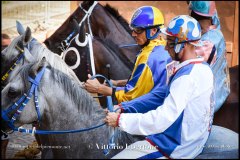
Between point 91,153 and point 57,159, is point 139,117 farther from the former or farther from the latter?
point 57,159

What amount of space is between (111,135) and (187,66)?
2.98 ft

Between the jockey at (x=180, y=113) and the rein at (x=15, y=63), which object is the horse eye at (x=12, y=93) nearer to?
the jockey at (x=180, y=113)

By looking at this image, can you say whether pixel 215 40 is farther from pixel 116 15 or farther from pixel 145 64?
pixel 116 15

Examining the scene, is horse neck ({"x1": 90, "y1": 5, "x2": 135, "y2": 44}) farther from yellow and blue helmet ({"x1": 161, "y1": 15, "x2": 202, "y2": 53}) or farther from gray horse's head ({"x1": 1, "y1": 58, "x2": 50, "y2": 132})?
yellow and blue helmet ({"x1": 161, "y1": 15, "x2": 202, "y2": 53})

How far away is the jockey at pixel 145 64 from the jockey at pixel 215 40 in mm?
393

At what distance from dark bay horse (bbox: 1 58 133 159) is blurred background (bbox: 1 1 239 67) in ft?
13.3

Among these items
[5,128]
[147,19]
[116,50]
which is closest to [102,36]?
[116,50]

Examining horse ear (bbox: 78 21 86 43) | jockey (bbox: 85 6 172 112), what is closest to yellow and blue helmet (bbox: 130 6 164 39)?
jockey (bbox: 85 6 172 112)

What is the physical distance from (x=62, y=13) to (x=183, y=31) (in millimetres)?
4997

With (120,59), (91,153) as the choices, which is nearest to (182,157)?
(91,153)

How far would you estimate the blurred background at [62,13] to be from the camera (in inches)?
287

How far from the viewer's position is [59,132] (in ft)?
10.9

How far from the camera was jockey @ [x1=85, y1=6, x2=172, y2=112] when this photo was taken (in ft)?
12.4

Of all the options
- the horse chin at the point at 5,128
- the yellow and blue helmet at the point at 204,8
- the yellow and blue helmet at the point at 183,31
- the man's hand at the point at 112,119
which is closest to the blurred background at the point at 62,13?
→ the yellow and blue helmet at the point at 204,8
